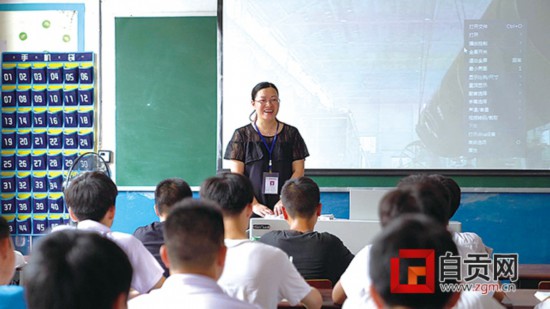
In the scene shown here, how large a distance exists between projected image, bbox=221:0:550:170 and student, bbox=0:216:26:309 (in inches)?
116

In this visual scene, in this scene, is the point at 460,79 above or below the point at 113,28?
below

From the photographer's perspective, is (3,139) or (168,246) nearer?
(168,246)

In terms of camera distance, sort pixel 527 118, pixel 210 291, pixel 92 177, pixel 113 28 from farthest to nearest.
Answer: pixel 113 28 < pixel 527 118 < pixel 92 177 < pixel 210 291

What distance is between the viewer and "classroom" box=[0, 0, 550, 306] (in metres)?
4.95

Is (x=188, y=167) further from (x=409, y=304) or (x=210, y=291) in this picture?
(x=409, y=304)

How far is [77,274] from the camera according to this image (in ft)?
3.55

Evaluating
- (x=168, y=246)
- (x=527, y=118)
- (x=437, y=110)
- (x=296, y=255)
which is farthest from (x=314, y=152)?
(x=168, y=246)

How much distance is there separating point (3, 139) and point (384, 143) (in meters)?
3.17

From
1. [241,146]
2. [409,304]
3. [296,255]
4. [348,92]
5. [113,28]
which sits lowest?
[296,255]

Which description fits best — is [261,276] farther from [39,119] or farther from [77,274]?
[39,119]

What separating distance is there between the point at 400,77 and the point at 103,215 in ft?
10.3

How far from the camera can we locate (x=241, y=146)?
13.6 ft

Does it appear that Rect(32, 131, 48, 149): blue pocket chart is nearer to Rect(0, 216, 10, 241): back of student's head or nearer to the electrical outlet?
the electrical outlet

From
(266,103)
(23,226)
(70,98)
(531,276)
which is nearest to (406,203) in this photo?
(531,276)
